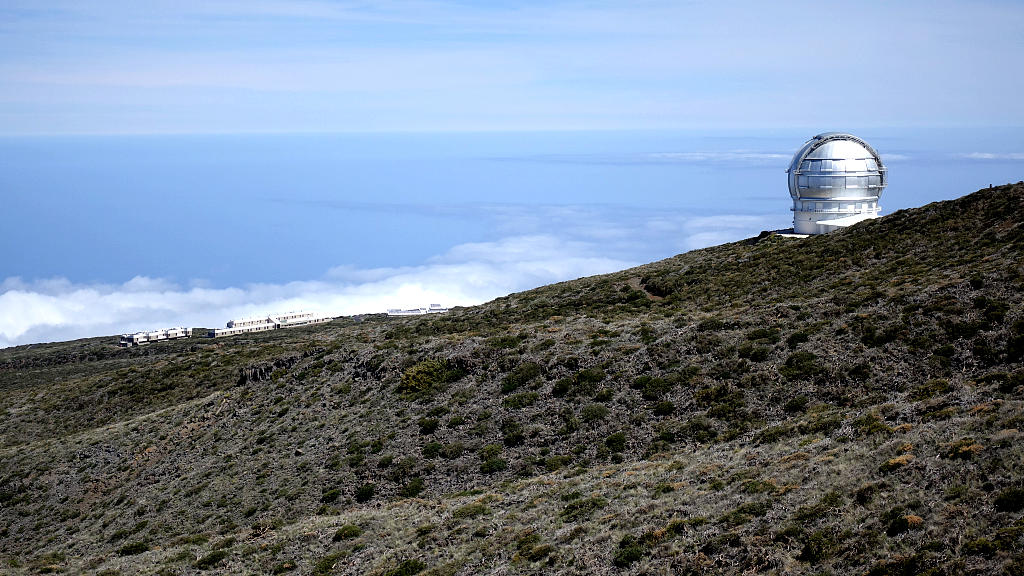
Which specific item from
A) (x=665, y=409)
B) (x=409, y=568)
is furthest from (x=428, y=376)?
(x=409, y=568)

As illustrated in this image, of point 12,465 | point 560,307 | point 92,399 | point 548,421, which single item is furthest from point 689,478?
point 92,399

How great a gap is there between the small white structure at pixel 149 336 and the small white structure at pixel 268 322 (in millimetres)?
3677

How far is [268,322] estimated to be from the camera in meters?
101

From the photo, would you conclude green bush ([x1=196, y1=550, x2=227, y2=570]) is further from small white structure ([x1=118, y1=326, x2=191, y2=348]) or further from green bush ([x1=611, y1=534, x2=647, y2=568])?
small white structure ([x1=118, y1=326, x2=191, y2=348])

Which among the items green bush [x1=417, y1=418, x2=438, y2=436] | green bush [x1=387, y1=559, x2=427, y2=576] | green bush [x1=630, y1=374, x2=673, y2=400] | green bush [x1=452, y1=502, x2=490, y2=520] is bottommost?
green bush [x1=387, y1=559, x2=427, y2=576]

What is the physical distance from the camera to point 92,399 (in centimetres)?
4388

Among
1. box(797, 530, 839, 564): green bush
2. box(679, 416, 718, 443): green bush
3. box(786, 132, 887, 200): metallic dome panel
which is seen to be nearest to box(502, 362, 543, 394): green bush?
box(679, 416, 718, 443): green bush

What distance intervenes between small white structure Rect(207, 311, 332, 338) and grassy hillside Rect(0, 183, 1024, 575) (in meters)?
54.0

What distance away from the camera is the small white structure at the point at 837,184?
48.4m

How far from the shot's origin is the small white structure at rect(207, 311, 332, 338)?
316ft

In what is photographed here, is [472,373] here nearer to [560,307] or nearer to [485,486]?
[485,486]

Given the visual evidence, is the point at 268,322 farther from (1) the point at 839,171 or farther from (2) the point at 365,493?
(2) the point at 365,493

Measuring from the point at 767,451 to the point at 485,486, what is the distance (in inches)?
326

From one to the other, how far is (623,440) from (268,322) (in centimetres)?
8680
